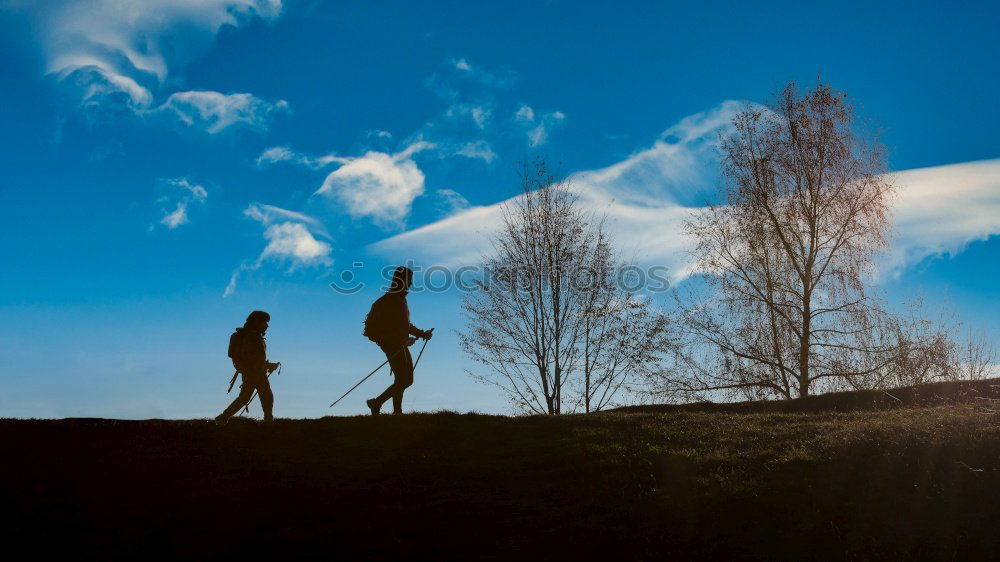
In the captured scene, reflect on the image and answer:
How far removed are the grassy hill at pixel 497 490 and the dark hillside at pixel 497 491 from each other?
0.03 metres

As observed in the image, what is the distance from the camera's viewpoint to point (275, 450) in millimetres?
12820

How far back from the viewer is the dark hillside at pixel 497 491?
884 cm

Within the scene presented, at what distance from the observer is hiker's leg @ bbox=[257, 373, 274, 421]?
1544 cm

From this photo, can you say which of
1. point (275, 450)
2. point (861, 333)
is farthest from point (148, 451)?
point (861, 333)

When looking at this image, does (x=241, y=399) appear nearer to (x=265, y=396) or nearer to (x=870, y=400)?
(x=265, y=396)

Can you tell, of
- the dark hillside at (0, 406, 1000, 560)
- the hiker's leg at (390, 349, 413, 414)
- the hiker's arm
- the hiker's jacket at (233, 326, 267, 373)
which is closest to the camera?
the dark hillside at (0, 406, 1000, 560)

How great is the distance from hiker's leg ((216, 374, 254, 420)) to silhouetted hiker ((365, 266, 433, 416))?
2.37m

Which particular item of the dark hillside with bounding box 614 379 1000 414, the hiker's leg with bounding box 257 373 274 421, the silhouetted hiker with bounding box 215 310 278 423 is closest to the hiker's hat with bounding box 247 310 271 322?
the silhouetted hiker with bounding box 215 310 278 423

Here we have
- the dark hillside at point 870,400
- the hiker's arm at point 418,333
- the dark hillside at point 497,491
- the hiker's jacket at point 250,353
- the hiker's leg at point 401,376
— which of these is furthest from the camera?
the dark hillside at point 870,400

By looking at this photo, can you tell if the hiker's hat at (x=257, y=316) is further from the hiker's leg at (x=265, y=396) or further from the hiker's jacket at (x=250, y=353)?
the hiker's leg at (x=265, y=396)

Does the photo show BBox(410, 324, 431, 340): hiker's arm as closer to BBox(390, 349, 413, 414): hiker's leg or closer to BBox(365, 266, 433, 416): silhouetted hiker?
BBox(365, 266, 433, 416): silhouetted hiker

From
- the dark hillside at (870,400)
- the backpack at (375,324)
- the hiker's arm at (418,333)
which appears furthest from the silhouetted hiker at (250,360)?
the dark hillside at (870,400)

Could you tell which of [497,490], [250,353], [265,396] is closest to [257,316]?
[250,353]

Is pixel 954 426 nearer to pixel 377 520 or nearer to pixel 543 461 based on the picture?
pixel 543 461
